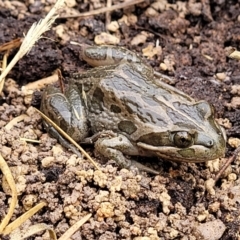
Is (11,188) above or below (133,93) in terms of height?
below

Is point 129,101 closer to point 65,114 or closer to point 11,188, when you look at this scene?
point 65,114

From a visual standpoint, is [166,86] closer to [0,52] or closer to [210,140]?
[210,140]

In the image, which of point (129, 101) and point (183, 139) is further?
point (129, 101)

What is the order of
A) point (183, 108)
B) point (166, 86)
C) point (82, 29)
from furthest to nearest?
point (82, 29) < point (166, 86) < point (183, 108)

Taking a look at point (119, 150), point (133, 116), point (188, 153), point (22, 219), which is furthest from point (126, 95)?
point (22, 219)

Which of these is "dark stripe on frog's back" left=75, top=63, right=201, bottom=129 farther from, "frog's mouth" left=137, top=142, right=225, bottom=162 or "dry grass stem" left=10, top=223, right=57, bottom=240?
"dry grass stem" left=10, top=223, right=57, bottom=240

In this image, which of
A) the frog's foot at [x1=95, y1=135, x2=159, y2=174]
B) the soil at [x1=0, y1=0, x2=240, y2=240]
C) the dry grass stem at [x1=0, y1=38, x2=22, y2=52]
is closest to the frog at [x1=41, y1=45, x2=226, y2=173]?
the frog's foot at [x1=95, y1=135, x2=159, y2=174]

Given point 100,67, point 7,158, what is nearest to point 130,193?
point 7,158
